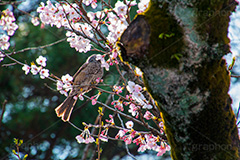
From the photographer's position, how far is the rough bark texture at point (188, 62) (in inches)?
40.8

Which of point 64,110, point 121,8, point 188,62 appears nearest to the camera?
point 188,62

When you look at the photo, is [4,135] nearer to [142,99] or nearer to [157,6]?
[142,99]

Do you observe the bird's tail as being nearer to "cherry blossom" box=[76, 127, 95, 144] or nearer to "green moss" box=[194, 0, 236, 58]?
"cherry blossom" box=[76, 127, 95, 144]

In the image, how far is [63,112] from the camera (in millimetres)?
2410

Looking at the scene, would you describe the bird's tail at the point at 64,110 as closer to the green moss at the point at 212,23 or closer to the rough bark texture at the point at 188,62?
the rough bark texture at the point at 188,62

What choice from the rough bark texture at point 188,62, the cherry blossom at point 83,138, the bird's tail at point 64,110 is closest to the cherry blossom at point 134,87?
the rough bark texture at point 188,62

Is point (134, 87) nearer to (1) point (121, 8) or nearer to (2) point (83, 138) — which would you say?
(1) point (121, 8)

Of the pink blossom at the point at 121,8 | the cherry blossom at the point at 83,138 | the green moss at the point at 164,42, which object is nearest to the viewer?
the green moss at the point at 164,42

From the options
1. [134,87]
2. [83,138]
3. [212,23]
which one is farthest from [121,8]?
[83,138]

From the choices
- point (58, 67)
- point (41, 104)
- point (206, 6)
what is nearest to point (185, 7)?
point (206, 6)

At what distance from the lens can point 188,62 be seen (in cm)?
103

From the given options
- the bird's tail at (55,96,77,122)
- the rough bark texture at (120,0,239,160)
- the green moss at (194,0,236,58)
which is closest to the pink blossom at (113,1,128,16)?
the rough bark texture at (120,0,239,160)

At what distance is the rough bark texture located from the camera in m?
1.04

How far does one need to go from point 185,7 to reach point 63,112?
1.71 meters
